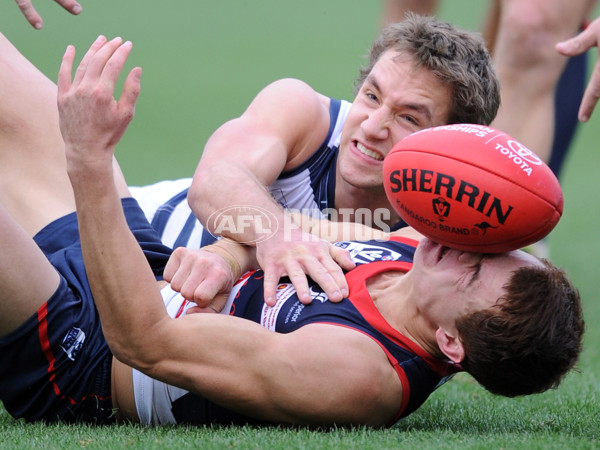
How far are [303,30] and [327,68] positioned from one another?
4.98 metres

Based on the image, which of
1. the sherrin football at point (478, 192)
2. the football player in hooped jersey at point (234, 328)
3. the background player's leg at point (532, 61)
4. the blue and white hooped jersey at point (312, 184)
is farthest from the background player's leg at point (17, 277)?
the background player's leg at point (532, 61)

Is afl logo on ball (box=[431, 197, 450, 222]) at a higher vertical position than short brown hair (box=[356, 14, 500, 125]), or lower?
lower

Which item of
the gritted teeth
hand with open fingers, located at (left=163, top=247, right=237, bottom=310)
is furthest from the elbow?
the gritted teeth

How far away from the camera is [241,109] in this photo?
53.2ft

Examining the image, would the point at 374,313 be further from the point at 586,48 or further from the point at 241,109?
the point at 241,109

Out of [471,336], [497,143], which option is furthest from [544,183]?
[471,336]

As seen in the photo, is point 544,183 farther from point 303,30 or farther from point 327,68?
point 303,30

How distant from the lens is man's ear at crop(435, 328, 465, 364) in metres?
3.60

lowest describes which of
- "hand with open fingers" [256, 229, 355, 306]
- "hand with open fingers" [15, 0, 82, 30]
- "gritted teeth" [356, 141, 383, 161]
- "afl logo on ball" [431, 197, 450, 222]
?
"hand with open fingers" [256, 229, 355, 306]

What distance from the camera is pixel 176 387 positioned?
142 inches

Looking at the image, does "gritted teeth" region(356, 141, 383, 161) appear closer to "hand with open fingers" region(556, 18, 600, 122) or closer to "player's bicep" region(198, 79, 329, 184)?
"player's bicep" region(198, 79, 329, 184)

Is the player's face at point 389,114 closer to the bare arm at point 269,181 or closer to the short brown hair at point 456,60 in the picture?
the short brown hair at point 456,60

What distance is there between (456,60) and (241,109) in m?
11.5

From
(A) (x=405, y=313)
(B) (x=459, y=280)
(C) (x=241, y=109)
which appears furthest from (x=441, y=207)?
(C) (x=241, y=109)
